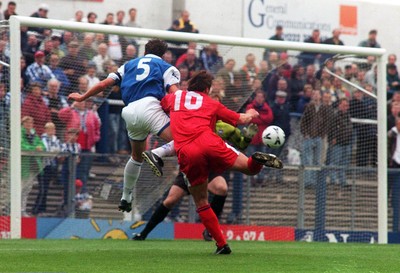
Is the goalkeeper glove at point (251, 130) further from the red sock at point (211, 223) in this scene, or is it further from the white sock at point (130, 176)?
the white sock at point (130, 176)

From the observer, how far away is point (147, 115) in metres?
13.1

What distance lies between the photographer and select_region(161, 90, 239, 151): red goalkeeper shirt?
453 inches

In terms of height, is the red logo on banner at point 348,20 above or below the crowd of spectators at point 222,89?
above

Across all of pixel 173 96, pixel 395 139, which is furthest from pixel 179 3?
pixel 173 96

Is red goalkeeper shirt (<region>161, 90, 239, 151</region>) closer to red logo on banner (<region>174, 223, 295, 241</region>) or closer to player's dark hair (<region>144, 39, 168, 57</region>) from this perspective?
player's dark hair (<region>144, 39, 168, 57</region>)

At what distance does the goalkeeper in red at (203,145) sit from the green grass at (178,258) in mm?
608

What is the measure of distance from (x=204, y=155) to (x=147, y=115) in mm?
1860

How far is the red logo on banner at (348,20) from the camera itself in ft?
87.2

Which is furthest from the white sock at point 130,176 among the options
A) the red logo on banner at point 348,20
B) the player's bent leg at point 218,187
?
the red logo on banner at point 348,20

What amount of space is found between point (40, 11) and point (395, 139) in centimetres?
695

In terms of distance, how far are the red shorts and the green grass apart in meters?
0.91

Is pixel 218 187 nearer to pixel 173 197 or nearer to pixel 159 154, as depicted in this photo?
pixel 173 197

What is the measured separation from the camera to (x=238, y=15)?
81.5 feet

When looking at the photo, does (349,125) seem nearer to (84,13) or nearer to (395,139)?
(395,139)
